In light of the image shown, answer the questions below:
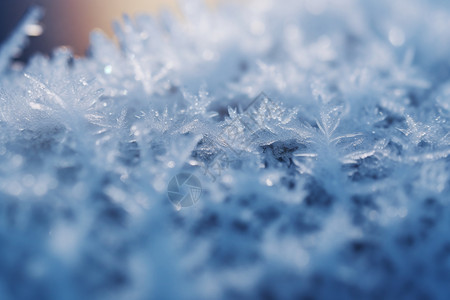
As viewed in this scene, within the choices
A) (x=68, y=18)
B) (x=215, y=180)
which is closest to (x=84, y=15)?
(x=68, y=18)

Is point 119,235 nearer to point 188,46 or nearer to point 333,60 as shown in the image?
point 188,46

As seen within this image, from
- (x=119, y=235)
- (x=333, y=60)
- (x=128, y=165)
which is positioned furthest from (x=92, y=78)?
(x=333, y=60)

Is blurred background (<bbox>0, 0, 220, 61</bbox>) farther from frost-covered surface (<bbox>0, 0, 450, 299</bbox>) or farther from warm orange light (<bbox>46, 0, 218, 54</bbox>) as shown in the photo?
frost-covered surface (<bbox>0, 0, 450, 299</bbox>)

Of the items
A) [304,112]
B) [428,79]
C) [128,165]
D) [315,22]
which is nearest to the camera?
[128,165]

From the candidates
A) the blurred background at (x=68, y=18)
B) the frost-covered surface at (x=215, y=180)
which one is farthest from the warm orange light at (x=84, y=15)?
the frost-covered surface at (x=215, y=180)

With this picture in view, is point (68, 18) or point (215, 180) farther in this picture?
point (68, 18)

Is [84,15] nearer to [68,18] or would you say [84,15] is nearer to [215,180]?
[68,18]
